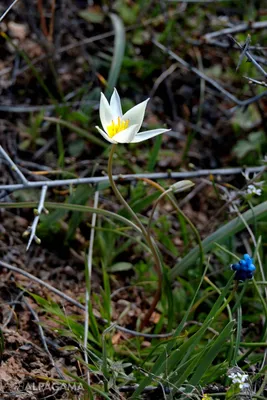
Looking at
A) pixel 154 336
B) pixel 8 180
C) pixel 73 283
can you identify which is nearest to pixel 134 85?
pixel 8 180

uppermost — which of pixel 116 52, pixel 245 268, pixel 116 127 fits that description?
pixel 116 127

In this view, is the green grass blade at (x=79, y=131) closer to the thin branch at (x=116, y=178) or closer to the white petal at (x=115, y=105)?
the thin branch at (x=116, y=178)

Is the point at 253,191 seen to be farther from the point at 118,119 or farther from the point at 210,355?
the point at 210,355

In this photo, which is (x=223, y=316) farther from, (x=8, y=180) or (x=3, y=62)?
(x=3, y=62)

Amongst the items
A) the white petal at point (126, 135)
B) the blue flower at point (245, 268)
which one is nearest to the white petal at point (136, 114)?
the white petal at point (126, 135)

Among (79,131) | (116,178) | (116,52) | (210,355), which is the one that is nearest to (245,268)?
(210,355)

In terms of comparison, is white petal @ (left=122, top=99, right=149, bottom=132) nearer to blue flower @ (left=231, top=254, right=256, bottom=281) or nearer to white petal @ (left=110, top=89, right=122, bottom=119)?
white petal @ (left=110, top=89, right=122, bottom=119)

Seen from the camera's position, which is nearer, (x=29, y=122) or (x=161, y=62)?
(x=29, y=122)

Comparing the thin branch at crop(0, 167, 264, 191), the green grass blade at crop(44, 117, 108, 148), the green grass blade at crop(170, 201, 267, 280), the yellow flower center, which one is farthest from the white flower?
the green grass blade at crop(44, 117, 108, 148)

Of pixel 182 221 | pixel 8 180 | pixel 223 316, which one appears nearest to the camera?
pixel 223 316
